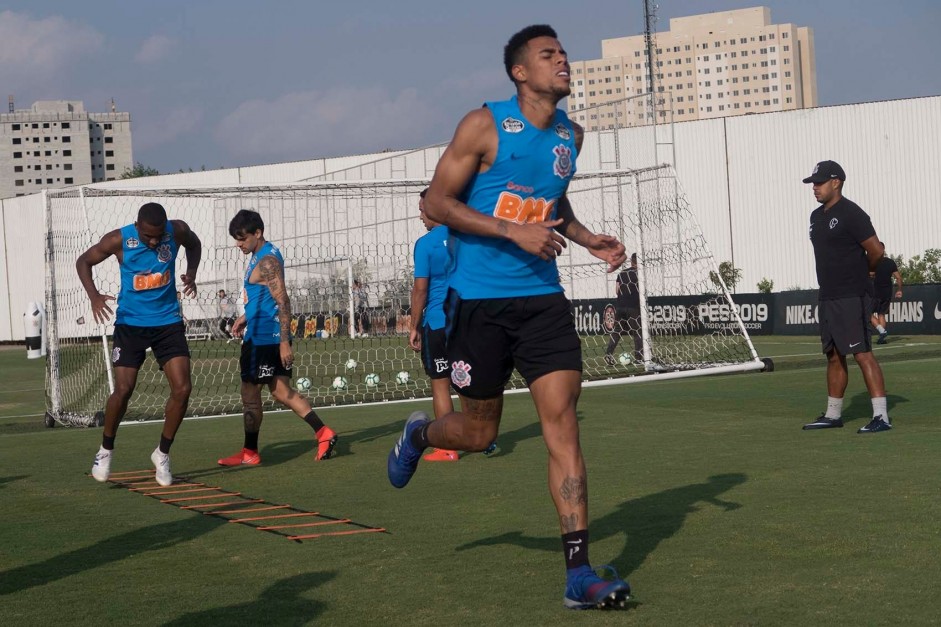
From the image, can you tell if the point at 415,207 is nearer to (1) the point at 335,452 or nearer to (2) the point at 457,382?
(1) the point at 335,452

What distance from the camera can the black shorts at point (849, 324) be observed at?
33.5 ft

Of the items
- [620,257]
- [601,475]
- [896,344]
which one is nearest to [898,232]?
[896,344]

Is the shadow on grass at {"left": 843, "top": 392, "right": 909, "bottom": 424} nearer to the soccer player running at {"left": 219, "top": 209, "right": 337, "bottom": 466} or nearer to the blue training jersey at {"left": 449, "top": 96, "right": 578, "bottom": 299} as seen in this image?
the soccer player running at {"left": 219, "top": 209, "right": 337, "bottom": 466}

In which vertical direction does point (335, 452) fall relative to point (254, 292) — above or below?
below

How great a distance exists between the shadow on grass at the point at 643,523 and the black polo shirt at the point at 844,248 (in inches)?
127

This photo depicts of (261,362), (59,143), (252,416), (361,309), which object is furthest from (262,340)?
(59,143)

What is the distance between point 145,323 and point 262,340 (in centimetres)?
134

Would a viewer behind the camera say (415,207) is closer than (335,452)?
No

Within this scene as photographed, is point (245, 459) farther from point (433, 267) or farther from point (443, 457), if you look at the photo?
point (433, 267)

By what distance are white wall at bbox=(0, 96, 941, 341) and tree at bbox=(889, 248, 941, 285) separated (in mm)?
1294

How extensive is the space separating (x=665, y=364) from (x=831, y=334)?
9.48 meters

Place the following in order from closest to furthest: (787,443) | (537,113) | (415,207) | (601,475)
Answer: (537,113) < (601,475) < (787,443) < (415,207)

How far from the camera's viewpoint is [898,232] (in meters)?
41.8

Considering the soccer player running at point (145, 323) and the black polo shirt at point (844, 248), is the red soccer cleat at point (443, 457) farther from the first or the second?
the black polo shirt at point (844, 248)
